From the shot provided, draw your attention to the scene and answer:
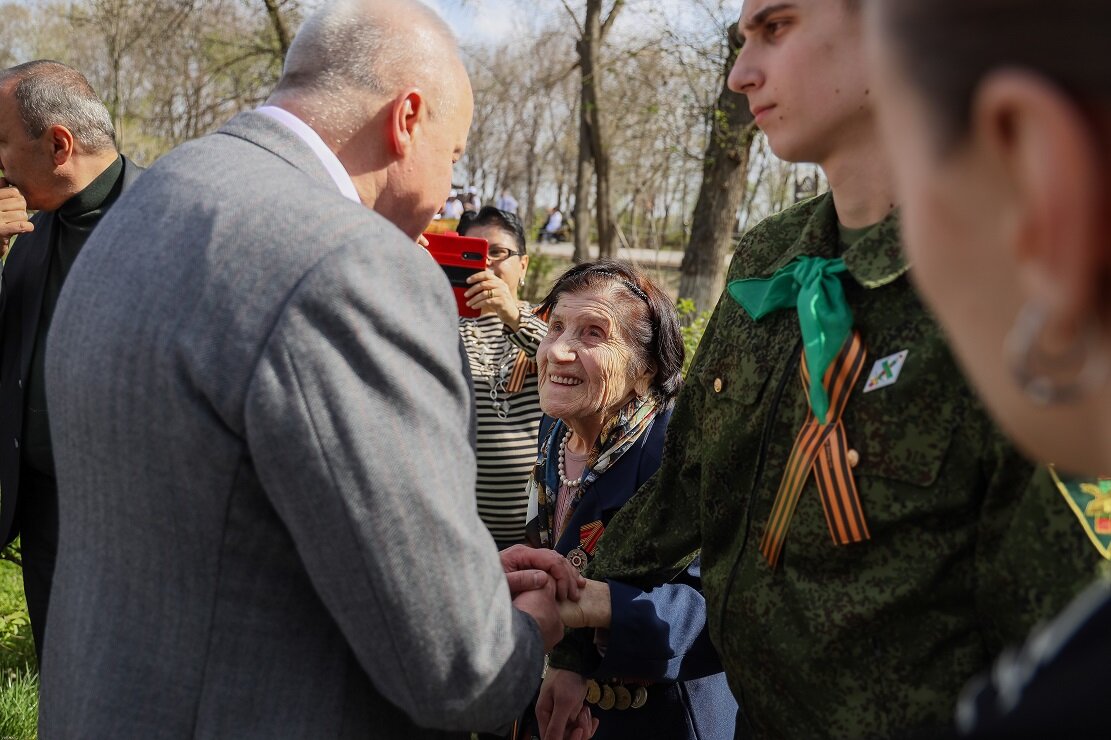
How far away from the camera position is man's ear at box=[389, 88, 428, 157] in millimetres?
1725

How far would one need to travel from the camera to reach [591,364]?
9.57ft

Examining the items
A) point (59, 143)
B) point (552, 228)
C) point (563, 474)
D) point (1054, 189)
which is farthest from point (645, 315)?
point (552, 228)

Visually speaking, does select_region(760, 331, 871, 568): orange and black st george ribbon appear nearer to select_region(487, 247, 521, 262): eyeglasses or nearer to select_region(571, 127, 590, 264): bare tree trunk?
select_region(487, 247, 521, 262): eyeglasses

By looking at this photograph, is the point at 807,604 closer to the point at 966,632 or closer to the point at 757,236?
the point at 966,632

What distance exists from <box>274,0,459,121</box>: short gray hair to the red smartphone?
238cm

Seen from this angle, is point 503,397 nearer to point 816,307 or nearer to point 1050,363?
point 816,307

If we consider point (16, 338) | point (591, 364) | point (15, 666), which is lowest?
point (15, 666)

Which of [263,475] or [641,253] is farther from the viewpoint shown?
[641,253]

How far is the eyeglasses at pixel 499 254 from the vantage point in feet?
16.9

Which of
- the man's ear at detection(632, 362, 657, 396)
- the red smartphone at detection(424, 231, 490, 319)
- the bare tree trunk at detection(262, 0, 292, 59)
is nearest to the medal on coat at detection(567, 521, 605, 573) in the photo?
the man's ear at detection(632, 362, 657, 396)

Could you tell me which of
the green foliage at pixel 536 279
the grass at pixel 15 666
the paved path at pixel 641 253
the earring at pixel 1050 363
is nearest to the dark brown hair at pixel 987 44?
the earring at pixel 1050 363

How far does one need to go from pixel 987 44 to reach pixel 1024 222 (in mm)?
130

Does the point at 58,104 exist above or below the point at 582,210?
below

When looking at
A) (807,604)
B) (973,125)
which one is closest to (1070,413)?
(973,125)
